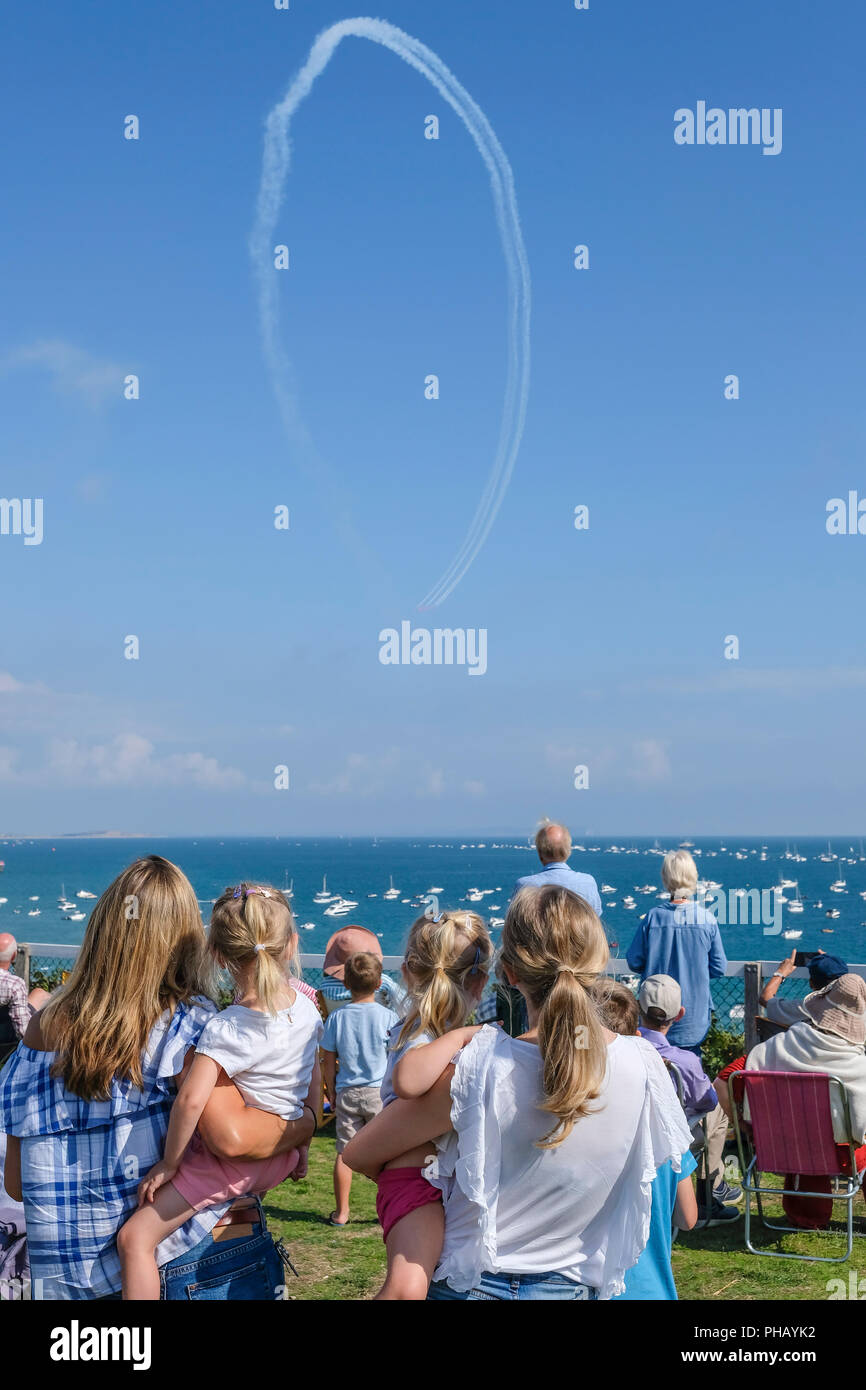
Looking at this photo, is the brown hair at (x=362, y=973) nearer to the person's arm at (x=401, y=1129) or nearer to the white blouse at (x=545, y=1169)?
the person's arm at (x=401, y=1129)

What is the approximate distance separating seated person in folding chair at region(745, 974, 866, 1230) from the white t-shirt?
10.3ft

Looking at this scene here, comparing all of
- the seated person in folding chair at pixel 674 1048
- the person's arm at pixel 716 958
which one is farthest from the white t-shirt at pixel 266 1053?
the person's arm at pixel 716 958

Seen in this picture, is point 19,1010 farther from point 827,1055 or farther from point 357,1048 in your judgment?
point 827,1055

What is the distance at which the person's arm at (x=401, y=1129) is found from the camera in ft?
7.88

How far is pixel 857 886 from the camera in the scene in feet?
372

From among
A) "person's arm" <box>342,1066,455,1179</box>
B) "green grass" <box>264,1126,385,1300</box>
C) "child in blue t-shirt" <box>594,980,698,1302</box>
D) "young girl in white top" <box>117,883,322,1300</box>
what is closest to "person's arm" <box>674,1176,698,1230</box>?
"child in blue t-shirt" <box>594,980,698,1302</box>

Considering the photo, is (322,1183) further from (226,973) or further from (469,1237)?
(469,1237)

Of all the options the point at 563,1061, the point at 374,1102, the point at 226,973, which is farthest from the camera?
the point at 374,1102

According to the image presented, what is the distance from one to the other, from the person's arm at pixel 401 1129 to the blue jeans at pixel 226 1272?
48 centimetres

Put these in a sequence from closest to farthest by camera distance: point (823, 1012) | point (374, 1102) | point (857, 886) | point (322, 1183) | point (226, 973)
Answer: point (226, 973), point (823, 1012), point (374, 1102), point (322, 1183), point (857, 886)

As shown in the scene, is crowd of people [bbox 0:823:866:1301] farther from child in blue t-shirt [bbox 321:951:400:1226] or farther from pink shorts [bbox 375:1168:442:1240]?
child in blue t-shirt [bbox 321:951:400:1226]

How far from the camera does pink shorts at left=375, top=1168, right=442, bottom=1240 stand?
8.04 feet
